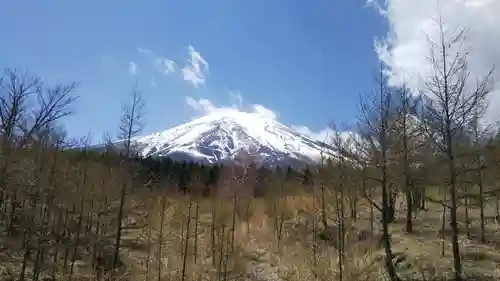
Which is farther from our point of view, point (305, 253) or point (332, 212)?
point (332, 212)

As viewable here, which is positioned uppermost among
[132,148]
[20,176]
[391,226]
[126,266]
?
[132,148]

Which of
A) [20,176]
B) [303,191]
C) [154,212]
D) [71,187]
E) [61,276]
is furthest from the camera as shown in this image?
[303,191]

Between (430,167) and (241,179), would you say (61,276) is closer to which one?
(241,179)

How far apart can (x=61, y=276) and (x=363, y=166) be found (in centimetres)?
1446

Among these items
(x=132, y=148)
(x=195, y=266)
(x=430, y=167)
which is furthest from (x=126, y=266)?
(x=430, y=167)

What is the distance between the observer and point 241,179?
2330cm

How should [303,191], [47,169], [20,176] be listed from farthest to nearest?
[303,191], [47,169], [20,176]

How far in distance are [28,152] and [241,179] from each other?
1012cm

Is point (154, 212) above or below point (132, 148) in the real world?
below

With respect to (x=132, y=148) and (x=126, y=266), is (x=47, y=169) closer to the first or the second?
(x=132, y=148)

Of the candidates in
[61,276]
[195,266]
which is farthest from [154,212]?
[61,276]

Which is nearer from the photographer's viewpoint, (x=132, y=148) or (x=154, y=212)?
(x=132, y=148)

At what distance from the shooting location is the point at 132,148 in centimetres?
2181

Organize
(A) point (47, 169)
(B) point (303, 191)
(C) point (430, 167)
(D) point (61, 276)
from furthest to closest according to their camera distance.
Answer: (B) point (303, 191), (D) point (61, 276), (A) point (47, 169), (C) point (430, 167)
